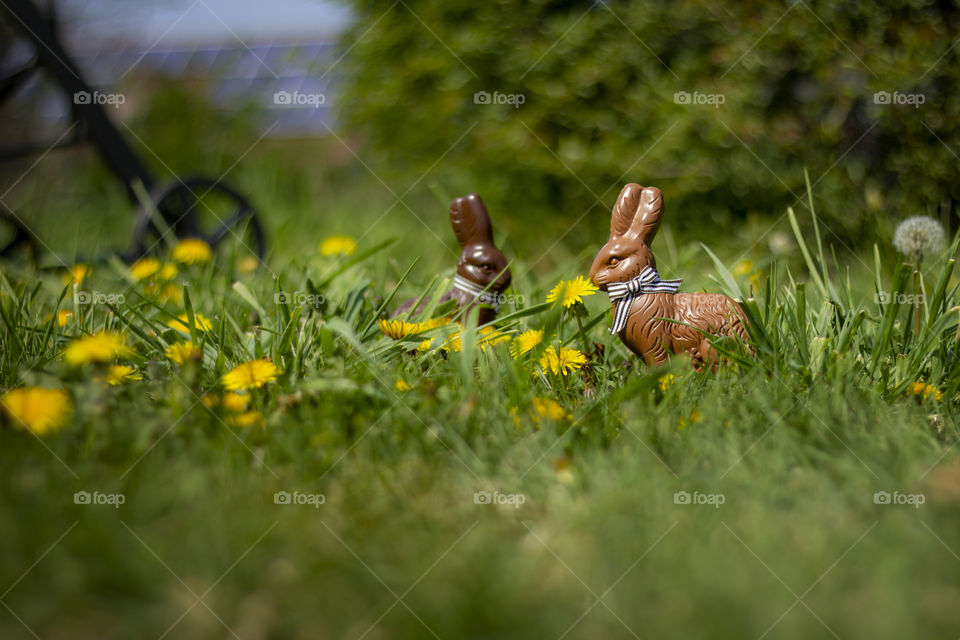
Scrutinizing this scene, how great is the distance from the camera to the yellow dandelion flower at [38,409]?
53.7 inches

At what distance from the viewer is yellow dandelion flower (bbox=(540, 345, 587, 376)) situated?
5.77 ft

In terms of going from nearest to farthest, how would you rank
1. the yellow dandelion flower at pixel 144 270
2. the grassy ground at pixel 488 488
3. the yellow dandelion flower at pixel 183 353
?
the grassy ground at pixel 488 488, the yellow dandelion flower at pixel 183 353, the yellow dandelion flower at pixel 144 270

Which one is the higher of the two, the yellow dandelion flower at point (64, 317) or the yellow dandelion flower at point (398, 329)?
the yellow dandelion flower at point (64, 317)

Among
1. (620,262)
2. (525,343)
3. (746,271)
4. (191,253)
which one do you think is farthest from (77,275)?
(746,271)

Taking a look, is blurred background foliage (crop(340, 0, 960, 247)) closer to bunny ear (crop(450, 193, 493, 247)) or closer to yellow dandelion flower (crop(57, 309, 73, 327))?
bunny ear (crop(450, 193, 493, 247))

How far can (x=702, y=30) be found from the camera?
3.59 metres

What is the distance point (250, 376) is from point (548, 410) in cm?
68

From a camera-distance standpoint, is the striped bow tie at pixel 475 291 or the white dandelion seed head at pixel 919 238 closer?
the striped bow tie at pixel 475 291

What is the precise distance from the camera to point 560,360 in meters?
1.77

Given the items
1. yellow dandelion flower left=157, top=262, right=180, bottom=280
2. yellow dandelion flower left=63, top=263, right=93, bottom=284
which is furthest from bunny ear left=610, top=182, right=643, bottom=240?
yellow dandelion flower left=63, top=263, right=93, bottom=284


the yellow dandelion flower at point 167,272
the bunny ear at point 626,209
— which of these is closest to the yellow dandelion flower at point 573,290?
the bunny ear at point 626,209

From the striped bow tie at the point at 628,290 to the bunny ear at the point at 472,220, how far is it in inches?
17.8

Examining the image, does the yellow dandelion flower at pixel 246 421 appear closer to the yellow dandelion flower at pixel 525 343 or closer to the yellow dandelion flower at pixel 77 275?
the yellow dandelion flower at pixel 525 343

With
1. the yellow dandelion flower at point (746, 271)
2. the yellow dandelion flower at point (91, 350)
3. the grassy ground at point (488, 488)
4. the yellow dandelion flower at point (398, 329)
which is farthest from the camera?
the yellow dandelion flower at point (746, 271)
